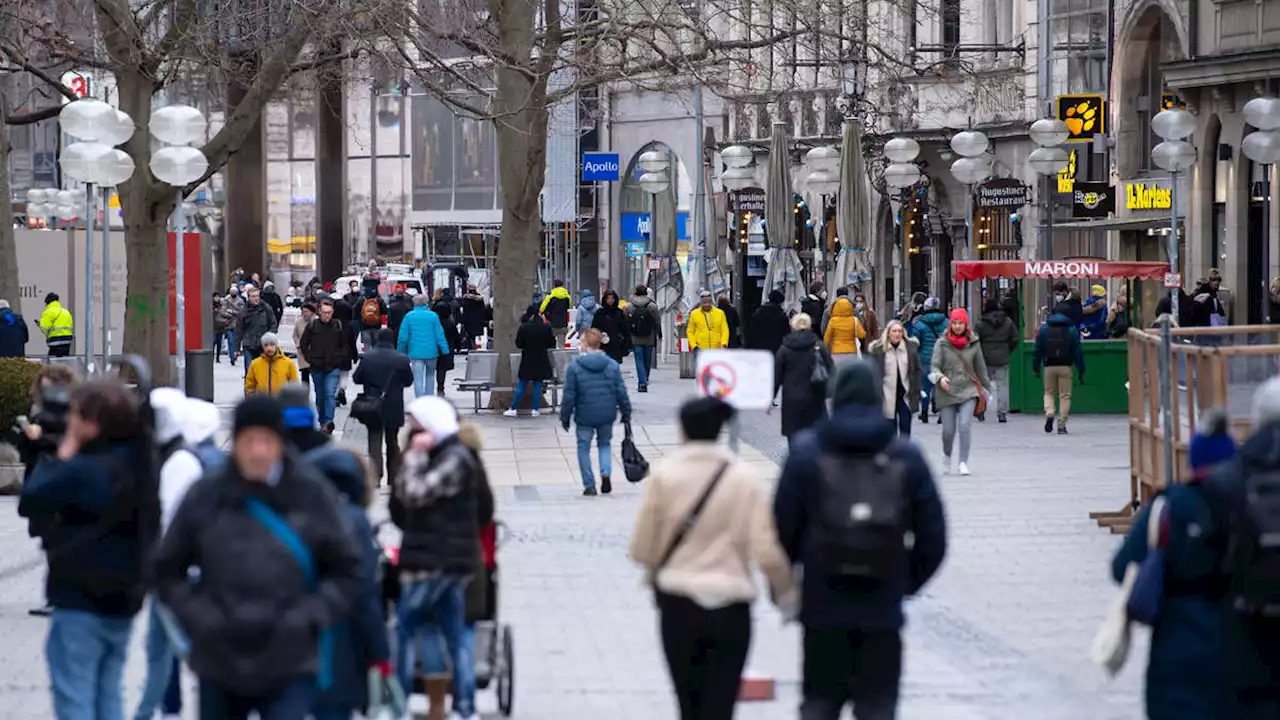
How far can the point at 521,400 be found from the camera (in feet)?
97.5

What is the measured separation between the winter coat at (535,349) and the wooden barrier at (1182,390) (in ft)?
39.6

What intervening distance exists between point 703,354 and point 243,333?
2828 cm

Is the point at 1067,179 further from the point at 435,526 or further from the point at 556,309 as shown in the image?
the point at 435,526

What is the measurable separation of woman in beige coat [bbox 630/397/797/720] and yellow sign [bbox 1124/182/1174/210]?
33281 mm

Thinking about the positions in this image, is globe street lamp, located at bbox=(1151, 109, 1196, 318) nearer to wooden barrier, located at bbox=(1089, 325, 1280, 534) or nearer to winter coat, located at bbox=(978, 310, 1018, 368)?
winter coat, located at bbox=(978, 310, 1018, 368)

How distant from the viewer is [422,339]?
28.3m

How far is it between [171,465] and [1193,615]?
159 inches

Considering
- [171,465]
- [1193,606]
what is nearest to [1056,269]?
[171,465]

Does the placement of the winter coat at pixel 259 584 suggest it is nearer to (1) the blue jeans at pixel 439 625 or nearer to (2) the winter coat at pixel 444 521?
Result: (2) the winter coat at pixel 444 521

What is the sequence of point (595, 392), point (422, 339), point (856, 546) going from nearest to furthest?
point (856, 546), point (595, 392), point (422, 339)

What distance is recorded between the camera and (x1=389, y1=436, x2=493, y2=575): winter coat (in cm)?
887

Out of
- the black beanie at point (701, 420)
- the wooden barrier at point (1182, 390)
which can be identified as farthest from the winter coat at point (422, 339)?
the black beanie at point (701, 420)

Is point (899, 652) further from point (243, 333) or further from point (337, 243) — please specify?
point (337, 243)

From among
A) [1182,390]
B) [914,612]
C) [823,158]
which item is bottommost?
[914,612]
